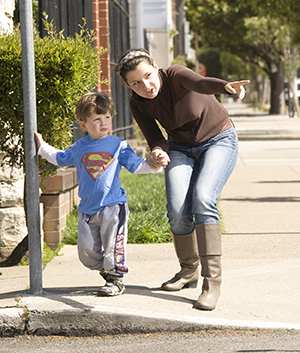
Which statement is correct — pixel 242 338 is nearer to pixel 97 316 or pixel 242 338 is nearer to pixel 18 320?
pixel 97 316

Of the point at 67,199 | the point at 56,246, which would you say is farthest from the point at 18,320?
the point at 67,199

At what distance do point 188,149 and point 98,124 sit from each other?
0.65m

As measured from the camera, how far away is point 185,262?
4.57 metres

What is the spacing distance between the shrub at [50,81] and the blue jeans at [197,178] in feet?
3.12

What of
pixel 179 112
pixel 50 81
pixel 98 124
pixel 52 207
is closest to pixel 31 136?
pixel 98 124

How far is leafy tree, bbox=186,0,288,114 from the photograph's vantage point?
3506 centimetres

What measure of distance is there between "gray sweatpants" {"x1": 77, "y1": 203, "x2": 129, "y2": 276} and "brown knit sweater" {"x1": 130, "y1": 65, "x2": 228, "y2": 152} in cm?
53

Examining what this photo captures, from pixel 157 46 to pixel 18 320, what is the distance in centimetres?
1296

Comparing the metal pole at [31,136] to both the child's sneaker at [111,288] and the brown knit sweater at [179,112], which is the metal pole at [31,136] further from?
the brown knit sweater at [179,112]

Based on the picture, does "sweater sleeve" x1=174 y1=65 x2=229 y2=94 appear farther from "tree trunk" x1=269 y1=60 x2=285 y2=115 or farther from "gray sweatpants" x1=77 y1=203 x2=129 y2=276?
"tree trunk" x1=269 y1=60 x2=285 y2=115

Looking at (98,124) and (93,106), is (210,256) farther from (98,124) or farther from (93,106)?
(93,106)

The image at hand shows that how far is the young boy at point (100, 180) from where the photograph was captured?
4.23 metres

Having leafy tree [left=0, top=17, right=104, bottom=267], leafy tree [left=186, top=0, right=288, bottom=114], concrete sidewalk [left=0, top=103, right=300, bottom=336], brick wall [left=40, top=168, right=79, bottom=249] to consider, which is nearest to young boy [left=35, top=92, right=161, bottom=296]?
concrete sidewalk [left=0, top=103, right=300, bottom=336]

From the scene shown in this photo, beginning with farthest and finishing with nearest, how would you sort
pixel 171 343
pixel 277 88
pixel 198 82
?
1. pixel 277 88
2. pixel 198 82
3. pixel 171 343
